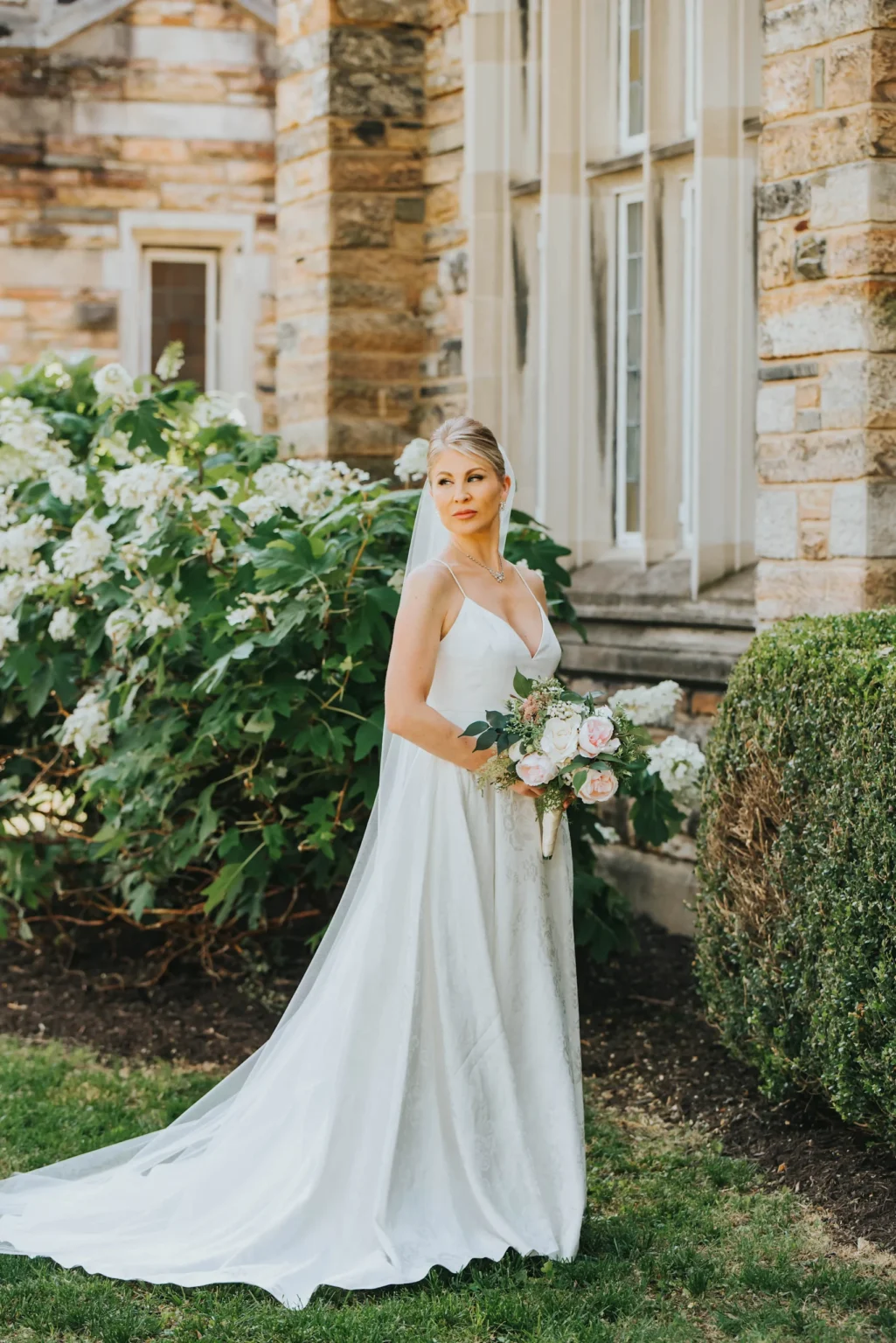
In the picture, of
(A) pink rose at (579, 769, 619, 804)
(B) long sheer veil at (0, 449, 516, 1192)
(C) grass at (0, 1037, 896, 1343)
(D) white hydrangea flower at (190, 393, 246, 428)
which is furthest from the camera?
(D) white hydrangea flower at (190, 393, 246, 428)

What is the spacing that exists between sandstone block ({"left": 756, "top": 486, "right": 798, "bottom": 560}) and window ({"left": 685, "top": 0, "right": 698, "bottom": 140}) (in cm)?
195

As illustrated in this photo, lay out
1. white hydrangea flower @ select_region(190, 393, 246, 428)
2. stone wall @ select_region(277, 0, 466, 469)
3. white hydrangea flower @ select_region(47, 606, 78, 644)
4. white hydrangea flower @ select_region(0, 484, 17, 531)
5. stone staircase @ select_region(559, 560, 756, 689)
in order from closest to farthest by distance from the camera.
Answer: white hydrangea flower @ select_region(47, 606, 78, 644) < white hydrangea flower @ select_region(0, 484, 17, 531) < stone staircase @ select_region(559, 560, 756, 689) < white hydrangea flower @ select_region(190, 393, 246, 428) < stone wall @ select_region(277, 0, 466, 469)

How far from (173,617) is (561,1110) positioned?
2482 mm

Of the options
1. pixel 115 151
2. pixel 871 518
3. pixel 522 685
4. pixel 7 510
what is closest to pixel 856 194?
pixel 871 518

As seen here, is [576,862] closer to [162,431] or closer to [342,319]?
[162,431]

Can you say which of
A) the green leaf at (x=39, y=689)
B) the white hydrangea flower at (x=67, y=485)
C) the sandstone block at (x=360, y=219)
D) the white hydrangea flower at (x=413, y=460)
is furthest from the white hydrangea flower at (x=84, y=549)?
the sandstone block at (x=360, y=219)

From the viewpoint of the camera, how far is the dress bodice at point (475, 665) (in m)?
4.21

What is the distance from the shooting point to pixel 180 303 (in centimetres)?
1358

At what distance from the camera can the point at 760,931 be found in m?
4.97

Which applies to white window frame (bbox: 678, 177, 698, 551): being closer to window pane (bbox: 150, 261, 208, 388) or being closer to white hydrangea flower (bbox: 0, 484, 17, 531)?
white hydrangea flower (bbox: 0, 484, 17, 531)

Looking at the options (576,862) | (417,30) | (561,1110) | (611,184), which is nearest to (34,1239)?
(561,1110)

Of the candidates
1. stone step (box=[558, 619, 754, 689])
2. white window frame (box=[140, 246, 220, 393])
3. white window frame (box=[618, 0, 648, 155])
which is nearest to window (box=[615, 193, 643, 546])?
white window frame (box=[618, 0, 648, 155])

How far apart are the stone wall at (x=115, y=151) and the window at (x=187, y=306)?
0.31m

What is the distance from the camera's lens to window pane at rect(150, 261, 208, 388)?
44.4 feet
